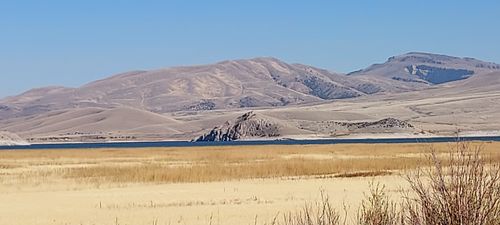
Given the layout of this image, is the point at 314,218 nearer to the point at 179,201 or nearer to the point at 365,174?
the point at 179,201

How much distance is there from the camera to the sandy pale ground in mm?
24062

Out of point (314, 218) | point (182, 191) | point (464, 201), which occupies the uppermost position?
point (464, 201)

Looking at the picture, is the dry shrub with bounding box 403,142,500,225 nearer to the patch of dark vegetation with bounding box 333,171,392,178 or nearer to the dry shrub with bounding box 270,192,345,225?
the dry shrub with bounding box 270,192,345,225

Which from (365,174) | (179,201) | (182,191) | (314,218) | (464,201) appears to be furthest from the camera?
(365,174)

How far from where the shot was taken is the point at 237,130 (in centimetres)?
19950

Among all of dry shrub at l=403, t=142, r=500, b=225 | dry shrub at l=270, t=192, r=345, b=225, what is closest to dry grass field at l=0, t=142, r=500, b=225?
dry shrub at l=270, t=192, r=345, b=225

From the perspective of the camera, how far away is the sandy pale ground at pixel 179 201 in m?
24.1

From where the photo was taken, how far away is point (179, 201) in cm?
2941

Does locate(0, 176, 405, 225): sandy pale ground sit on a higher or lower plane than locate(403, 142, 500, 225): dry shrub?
lower

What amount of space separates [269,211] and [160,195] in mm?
8021

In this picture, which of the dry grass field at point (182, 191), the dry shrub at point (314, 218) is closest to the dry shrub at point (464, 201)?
the dry shrub at point (314, 218)

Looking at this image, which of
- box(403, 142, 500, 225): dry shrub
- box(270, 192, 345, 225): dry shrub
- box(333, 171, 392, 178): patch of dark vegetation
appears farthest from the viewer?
box(333, 171, 392, 178): patch of dark vegetation

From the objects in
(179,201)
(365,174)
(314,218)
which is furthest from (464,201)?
(365,174)

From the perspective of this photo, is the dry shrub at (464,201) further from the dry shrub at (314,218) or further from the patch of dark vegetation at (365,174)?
the patch of dark vegetation at (365,174)
